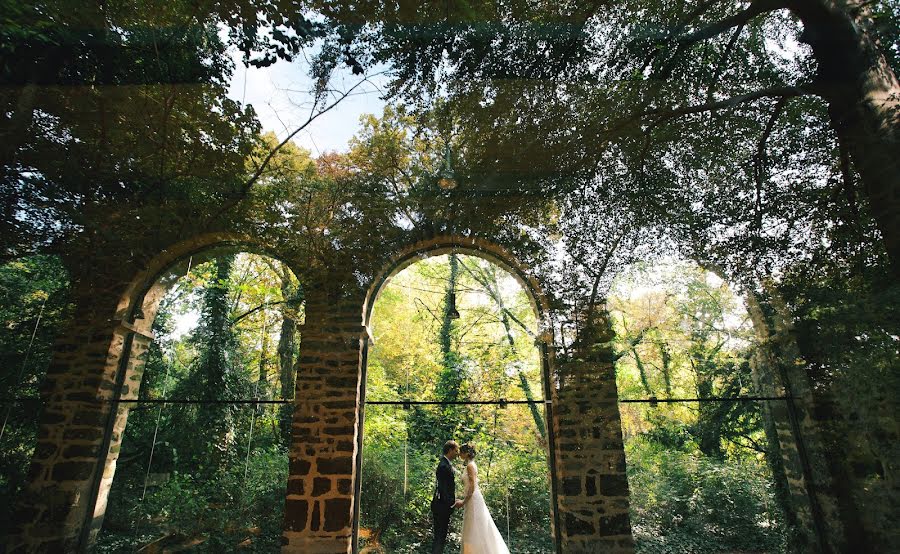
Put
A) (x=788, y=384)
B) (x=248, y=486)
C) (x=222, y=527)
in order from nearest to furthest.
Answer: (x=788, y=384) → (x=222, y=527) → (x=248, y=486)

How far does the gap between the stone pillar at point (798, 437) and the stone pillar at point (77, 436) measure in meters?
6.58

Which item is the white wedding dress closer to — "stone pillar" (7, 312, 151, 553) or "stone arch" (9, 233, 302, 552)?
"stone arch" (9, 233, 302, 552)

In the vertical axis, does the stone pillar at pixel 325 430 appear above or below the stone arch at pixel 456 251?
below

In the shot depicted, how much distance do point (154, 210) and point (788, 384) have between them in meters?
6.64

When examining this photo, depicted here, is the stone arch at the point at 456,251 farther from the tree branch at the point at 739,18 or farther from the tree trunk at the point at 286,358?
the tree trunk at the point at 286,358

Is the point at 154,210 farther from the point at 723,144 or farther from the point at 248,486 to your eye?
the point at 723,144

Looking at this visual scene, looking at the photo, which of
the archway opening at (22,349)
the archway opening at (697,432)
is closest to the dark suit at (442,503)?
the archway opening at (697,432)

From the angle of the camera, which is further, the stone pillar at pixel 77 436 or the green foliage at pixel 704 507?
the green foliage at pixel 704 507

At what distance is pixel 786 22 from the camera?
391 cm

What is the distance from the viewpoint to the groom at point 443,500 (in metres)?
4.11

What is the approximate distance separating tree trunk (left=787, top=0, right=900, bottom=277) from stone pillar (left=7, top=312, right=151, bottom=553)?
672cm

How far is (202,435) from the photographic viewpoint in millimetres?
6828

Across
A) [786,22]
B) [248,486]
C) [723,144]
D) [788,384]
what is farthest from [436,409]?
[786,22]

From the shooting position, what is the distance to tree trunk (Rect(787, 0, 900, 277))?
2672 millimetres
